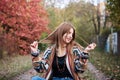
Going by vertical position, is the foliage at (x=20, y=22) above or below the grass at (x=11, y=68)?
above

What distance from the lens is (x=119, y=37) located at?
31.9 metres

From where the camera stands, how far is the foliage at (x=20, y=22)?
68.5 feet

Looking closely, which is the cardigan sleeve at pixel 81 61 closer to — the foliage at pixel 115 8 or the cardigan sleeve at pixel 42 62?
the cardigan sleeve at pixel 42 62

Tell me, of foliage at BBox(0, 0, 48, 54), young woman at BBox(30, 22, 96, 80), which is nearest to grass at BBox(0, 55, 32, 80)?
foliage at BBox(0, 0, 48, 54)

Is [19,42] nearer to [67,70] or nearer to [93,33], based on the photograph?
[67,70]

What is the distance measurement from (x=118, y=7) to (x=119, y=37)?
8.45m

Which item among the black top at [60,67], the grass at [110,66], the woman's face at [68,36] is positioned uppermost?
the woman's face at [68,36]

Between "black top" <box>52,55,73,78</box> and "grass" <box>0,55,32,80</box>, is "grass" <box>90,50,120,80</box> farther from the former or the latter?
"black top" <box>52,55,73,78</box>

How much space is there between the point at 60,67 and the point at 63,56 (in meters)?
0.16

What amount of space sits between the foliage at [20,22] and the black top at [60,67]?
13626 millimetres

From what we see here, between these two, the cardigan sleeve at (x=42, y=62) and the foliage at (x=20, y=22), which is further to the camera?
the foliage at (x=20, y=22)

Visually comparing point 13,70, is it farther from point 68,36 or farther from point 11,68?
point 68,36

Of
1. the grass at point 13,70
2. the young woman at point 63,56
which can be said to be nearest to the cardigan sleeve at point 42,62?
the young woman at point 63,56

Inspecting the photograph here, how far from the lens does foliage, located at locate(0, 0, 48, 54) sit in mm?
20891
